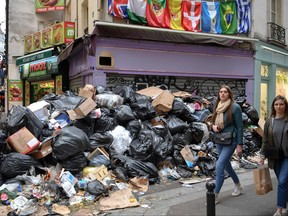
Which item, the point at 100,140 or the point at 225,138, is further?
the point at 100,140

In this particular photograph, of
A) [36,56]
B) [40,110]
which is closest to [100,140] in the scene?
[40,110]

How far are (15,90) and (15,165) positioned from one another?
15526 millimetres

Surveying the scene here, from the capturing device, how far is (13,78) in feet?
65.7

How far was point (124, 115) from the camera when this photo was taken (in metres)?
6.96

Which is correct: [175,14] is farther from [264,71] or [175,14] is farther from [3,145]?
[3,145]

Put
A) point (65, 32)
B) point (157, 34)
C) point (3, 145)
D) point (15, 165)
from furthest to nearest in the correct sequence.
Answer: point (65, 32) < point (157, 34) < point (3, 145) < point (15, 165)

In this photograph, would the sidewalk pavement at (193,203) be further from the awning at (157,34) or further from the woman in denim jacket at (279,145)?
the awning at (157,34)

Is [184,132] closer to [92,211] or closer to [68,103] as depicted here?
[68,103]

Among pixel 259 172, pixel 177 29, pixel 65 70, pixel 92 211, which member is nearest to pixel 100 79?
pixel 177 29

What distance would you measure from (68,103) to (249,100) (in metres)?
7.72

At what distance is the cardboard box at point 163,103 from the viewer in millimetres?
7612

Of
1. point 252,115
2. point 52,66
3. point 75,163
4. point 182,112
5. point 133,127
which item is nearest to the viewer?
point 75,163

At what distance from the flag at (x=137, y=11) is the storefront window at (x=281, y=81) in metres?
7.91

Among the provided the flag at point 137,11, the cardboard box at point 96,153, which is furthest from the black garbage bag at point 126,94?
the flag at point 137,11
